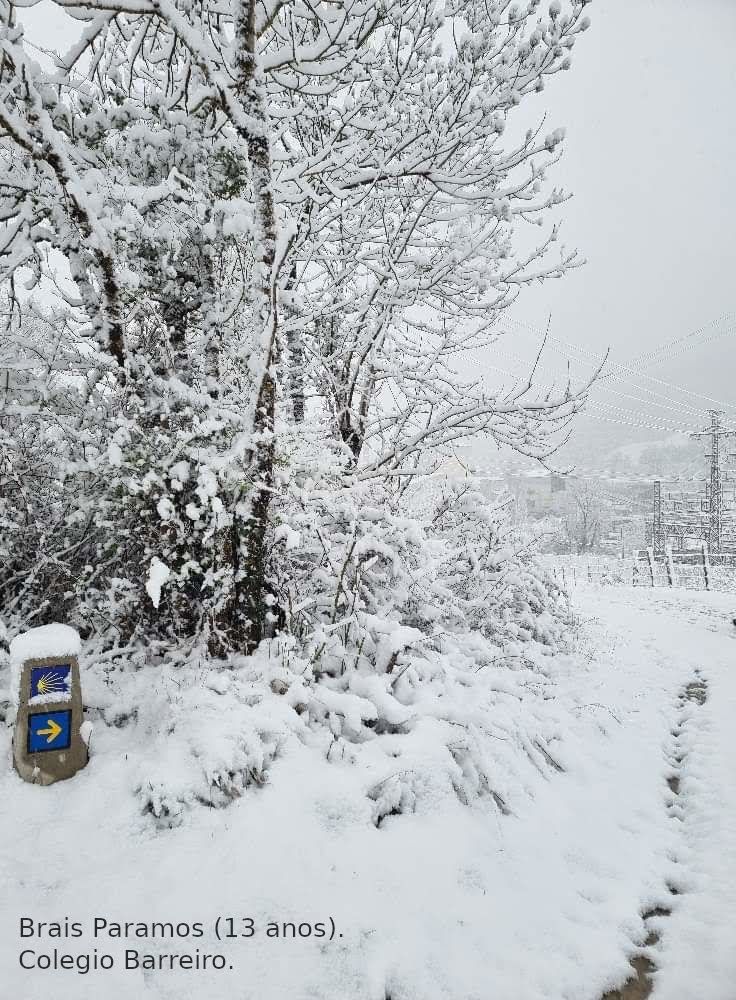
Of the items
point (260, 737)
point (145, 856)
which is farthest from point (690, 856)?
point (145, 856)

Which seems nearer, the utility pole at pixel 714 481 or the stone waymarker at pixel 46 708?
the stone waymarker at pixel 46 708

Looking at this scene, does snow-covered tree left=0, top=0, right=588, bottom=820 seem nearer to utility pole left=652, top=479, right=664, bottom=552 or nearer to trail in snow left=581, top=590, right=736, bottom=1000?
trail in snow left=581, top=590, right=736, bottom=1000

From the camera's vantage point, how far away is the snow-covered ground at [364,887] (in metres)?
2.20

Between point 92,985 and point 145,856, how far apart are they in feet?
1.61

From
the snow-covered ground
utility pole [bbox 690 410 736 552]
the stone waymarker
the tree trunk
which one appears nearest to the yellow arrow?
the stone waymarker

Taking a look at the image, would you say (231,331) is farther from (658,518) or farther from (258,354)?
(658,518)

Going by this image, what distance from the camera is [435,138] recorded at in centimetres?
457

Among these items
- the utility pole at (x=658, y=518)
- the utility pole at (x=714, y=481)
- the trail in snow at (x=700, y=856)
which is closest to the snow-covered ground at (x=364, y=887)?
the trail in snow at (x=700, y=856)

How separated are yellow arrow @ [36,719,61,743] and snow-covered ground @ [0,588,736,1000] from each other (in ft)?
0.79

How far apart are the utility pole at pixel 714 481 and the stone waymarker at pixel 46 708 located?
3821cm

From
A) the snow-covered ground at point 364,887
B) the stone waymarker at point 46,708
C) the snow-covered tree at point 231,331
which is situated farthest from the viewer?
the snow-covered tree at point 231,331

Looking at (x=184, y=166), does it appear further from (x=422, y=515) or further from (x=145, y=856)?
(x=145, y=856)

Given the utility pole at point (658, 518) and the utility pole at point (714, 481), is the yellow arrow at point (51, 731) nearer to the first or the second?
the utility pole at point (714, 481)

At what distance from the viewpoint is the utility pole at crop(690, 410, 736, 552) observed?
34.4 m
